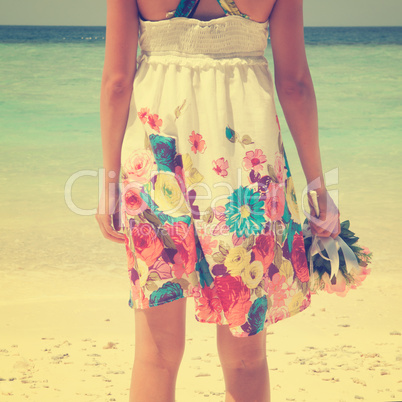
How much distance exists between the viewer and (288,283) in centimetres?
175

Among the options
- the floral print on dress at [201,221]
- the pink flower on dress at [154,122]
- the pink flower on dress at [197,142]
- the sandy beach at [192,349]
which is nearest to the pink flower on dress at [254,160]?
the floral print on dress at [201,221]

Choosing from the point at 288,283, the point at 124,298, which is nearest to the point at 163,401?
the point at 288,283

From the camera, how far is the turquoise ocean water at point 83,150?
17.2 ft

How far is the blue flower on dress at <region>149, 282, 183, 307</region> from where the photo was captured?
1.64 m

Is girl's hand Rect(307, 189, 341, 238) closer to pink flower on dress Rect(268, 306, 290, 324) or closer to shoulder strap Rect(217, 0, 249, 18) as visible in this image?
pink flower on dress Rect(268, 306, 290, 324)

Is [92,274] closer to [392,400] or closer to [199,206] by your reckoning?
[392,400]

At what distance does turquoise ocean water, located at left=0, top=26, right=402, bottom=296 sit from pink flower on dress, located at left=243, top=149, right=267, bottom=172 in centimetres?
297

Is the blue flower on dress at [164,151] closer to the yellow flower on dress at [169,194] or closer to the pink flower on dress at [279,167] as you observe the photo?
the yellow flower on dress at [169,194]

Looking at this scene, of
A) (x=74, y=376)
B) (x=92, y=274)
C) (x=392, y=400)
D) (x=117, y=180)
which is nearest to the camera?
(x=117, y=180)

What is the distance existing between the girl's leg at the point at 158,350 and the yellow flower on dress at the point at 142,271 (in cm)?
8

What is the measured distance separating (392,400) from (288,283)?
49.4 inches

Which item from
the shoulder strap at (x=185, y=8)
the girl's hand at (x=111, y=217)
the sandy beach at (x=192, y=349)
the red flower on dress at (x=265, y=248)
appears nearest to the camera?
the shoulder strap at (x=185, y=8)

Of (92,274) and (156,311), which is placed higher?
(156,311)

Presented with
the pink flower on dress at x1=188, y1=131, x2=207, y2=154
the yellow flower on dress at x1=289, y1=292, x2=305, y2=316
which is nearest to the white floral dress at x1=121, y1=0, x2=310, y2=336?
the pink flower on dress at x1=188, y1=131, x2=207, y2=154
